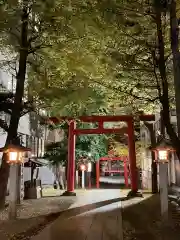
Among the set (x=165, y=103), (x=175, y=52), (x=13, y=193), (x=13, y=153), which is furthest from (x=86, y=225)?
(x=175, y=52)

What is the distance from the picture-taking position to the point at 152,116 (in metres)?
23.3

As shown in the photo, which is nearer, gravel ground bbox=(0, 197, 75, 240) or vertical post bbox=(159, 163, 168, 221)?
gravel ground bbox=(0, 197, 75, 240)

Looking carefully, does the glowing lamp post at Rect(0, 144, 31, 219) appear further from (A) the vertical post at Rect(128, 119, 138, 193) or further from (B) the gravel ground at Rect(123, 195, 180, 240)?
(A) the vertical post at Rect(128, 119, 138, 193)

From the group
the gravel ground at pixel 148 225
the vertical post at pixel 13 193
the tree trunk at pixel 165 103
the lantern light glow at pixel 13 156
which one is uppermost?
the tree trunk at pixel 165 103

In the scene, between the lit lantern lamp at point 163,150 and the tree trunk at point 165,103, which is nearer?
the tree trunk at point 165,103

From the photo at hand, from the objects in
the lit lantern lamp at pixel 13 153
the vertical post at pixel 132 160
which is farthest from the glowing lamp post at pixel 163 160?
the vertical post at pixel 132 160

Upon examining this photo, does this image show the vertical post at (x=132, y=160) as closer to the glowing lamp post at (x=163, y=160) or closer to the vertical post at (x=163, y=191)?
the glowing lamp post at (x=163, y=160)

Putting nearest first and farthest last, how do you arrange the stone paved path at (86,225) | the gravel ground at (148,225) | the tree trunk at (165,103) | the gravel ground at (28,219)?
the stone paved path at (86,225)
the gravel ground at (148,225)
the gravel ground at (28,219)
the tree trunk at (165,103)

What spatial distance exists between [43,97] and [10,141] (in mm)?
2676

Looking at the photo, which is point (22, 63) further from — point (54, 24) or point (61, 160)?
point (61, 160)

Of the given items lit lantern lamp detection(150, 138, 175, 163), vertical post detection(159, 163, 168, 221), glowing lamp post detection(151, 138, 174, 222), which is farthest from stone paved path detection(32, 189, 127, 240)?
lit lantern lamp detection(150, 138, 175, 163)

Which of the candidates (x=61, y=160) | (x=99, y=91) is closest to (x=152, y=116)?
(x=99, y=91)

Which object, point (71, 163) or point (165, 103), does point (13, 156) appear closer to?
point (165, 103)

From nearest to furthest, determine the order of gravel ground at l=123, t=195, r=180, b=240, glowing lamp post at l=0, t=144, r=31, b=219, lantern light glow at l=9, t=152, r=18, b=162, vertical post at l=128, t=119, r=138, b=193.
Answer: gravel ground at l=123, t=195, r=180, b=240 → glowing lamp post at l=0, t=144, r=31, b=219 → lantern light glow at l=9, t=152, r=18, b=162 → vertical post at l=128, t=119, r=138, b=193
